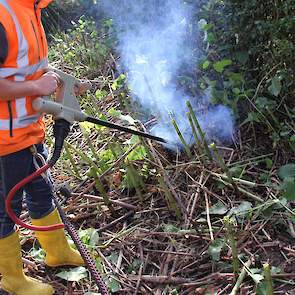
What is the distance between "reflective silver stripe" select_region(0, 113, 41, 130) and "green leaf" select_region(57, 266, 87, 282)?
73cm

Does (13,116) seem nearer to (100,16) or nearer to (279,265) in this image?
(279,265)

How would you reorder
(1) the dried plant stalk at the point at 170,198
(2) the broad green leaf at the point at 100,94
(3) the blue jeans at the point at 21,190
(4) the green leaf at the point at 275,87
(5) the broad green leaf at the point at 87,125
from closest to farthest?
1. (3) the blue jeans at the point at 21,190
2. (1) the dried plant stalk at the point at 170,198
3. (4) the green leaf at the point at 275,87
4. (5) the broad green leaf at the point at 87,125
5. (2) the broad green leaf at the point at 100,94

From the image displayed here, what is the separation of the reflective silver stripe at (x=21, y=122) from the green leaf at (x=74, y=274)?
2.39 ft

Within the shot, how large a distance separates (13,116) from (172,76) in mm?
1393

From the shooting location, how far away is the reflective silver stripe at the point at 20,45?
5.34 ft

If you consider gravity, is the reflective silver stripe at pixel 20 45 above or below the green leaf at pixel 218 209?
above

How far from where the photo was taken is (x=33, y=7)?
1761mm

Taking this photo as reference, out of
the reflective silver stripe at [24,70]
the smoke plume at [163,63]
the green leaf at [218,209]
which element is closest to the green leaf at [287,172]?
the green leaf at [218,209]

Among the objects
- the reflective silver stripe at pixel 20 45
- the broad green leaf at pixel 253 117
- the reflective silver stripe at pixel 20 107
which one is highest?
the reflective silver stripe at pixel 20 45

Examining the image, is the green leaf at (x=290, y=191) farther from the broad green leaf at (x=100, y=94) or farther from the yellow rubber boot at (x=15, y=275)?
the broad green leaf at (x=100, y=94)

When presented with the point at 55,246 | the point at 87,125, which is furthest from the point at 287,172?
the point at 87,125

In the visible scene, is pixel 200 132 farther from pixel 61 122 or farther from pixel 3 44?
pixel 3 44

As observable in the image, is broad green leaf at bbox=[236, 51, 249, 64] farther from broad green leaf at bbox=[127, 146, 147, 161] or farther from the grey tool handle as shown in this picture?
the grey tool handle

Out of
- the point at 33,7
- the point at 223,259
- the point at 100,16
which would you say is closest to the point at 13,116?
the point at 33,7
